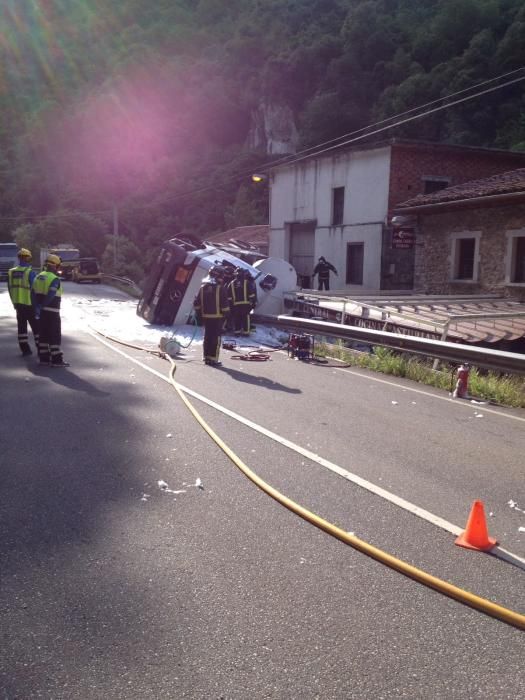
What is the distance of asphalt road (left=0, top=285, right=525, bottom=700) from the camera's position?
276cm

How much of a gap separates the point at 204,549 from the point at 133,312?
18409 millimetres

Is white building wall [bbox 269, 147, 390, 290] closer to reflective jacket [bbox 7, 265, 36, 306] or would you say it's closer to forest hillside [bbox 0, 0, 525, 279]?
reflective jacket [bbox 7, 265, 36, 306]

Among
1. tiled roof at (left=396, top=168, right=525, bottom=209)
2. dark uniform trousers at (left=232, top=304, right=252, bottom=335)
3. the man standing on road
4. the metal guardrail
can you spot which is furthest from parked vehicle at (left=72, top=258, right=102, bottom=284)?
the metal guardrail

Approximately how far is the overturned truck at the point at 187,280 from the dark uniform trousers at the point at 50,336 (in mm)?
6464

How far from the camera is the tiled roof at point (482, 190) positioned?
18.6 metres

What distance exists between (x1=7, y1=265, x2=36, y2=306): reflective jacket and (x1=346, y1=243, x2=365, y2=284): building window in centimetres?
1889

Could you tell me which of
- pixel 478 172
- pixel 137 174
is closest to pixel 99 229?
pixel 137 174

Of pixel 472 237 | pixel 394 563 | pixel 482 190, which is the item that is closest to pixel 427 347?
pixel 394 563

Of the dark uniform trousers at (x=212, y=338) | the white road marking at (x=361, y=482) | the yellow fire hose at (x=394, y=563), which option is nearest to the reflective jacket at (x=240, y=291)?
the dark uniform trousers at (x=212, y=338)

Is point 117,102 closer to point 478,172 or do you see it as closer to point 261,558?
point 478,172

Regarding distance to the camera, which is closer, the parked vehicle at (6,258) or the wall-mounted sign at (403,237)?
the wall-mounted sign at (403,237)

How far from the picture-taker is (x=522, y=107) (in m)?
46.9

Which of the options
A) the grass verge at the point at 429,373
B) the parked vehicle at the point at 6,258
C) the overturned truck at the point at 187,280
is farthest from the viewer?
the parked vehicle at the point at 6,258

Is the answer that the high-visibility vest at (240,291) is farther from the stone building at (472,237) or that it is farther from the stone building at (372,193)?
the stone building at (372,193)
